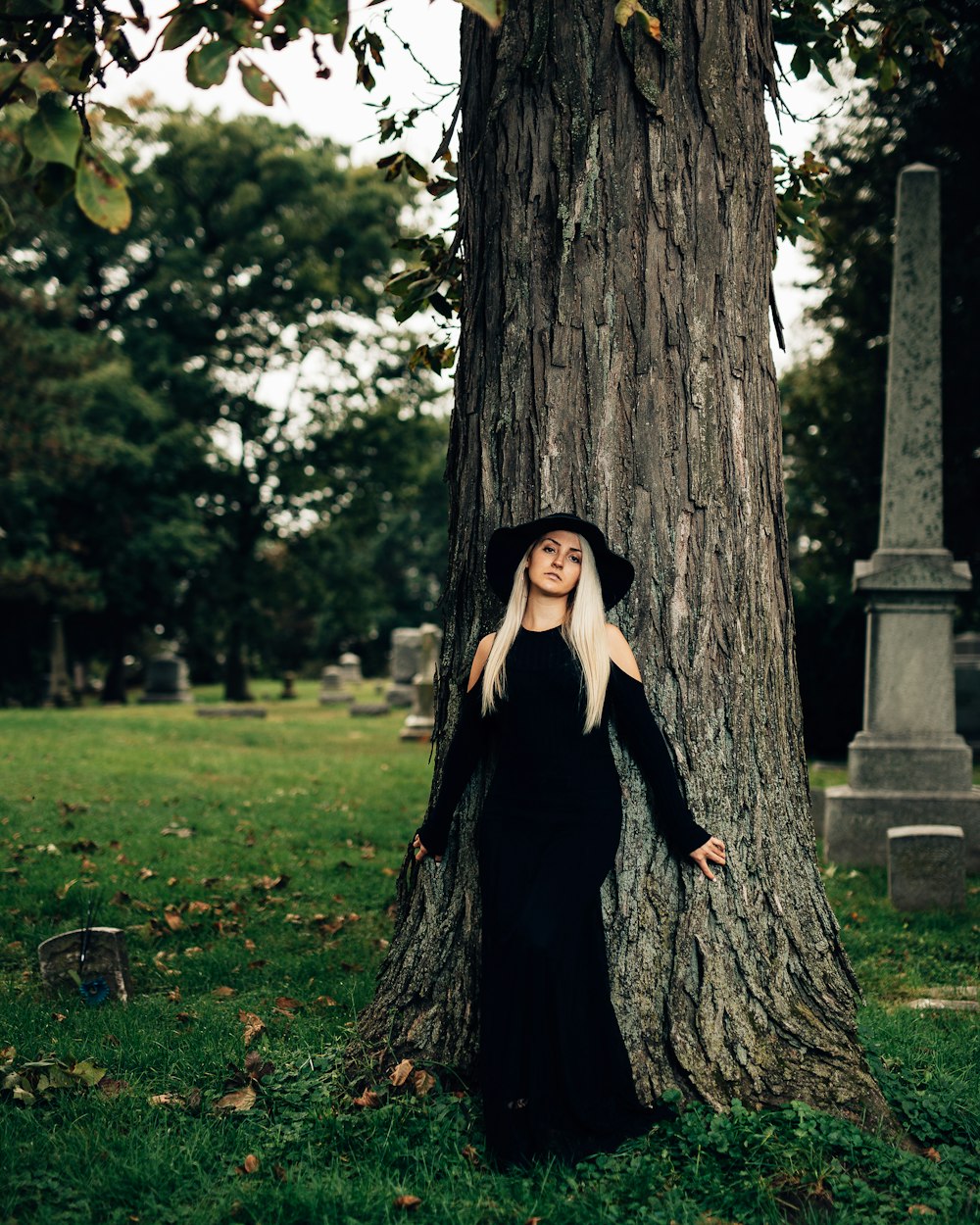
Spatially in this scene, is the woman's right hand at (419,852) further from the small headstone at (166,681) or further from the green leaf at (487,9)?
the small headstone at (166,681)

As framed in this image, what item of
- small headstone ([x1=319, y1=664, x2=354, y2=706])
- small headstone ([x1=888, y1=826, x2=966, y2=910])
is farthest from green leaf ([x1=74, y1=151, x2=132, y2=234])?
small headstone ([x1=319, y1=664, x2=354, y2=706])

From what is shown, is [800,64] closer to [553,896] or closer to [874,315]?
[553,896]

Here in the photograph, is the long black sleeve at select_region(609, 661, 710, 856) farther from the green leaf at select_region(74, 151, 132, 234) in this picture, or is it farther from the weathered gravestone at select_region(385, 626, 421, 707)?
the weathered gravestone at select_region(385, 626, 421, 707)

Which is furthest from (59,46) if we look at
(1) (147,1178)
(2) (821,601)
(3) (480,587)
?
(2) (821,601)

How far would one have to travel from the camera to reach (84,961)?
15.8 ft

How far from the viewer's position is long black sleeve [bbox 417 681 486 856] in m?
3.84

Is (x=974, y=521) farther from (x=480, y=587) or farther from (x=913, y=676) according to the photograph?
(x=480, y=587)

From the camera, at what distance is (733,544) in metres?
3.84

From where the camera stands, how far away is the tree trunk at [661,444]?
372cm

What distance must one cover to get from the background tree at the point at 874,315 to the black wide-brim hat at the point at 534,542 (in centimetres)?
1241

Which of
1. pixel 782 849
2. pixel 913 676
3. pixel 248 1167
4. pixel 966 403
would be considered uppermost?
pixel 966 403

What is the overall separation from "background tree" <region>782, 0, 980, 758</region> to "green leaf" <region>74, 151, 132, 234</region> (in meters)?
13.9

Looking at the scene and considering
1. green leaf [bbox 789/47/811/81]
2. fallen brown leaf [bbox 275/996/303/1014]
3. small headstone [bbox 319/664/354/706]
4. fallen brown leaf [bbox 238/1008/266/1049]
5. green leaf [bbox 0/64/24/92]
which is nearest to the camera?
green leaf [bbox 0/64/24/92]

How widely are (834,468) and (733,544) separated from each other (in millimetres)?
16755
